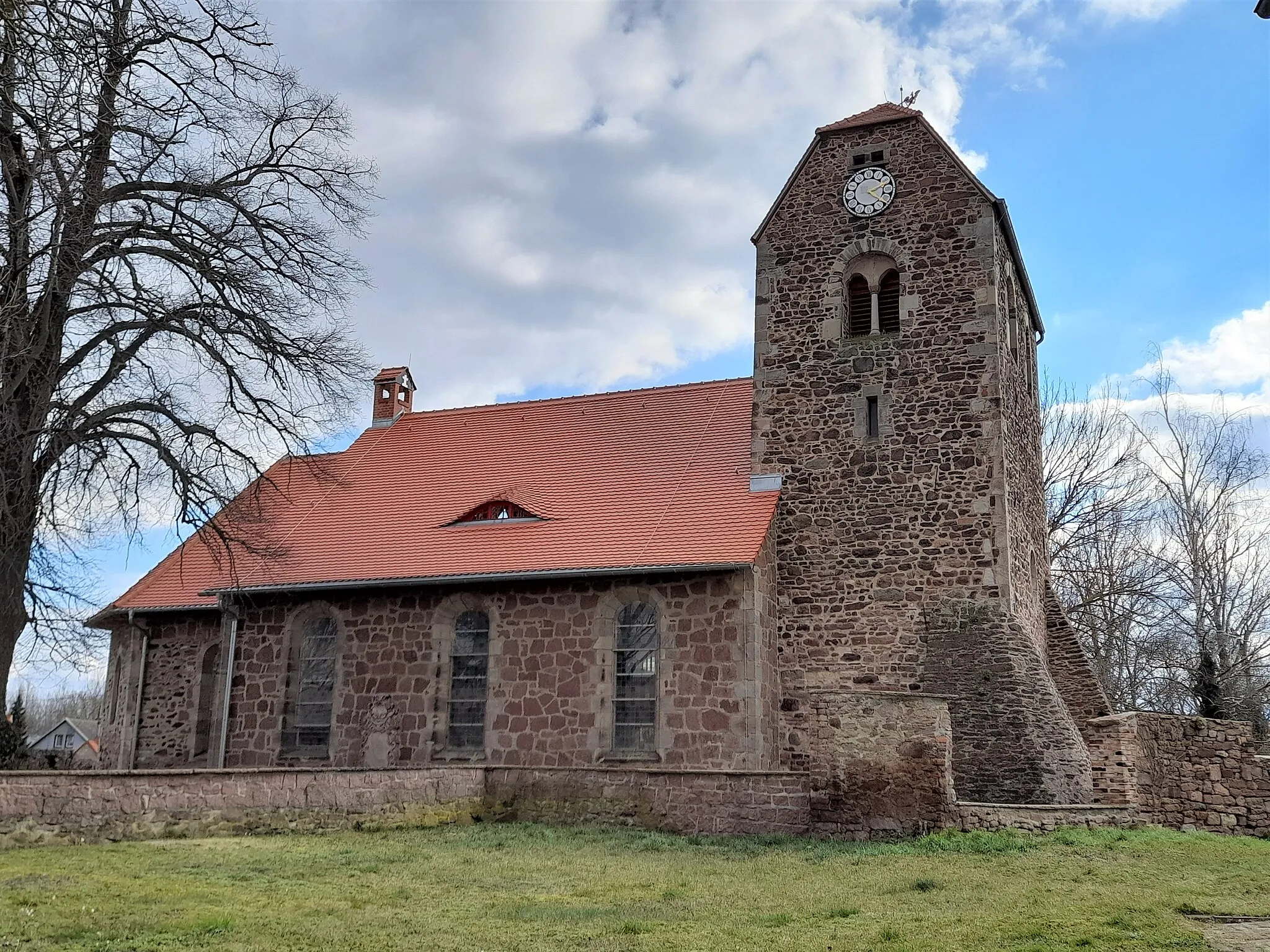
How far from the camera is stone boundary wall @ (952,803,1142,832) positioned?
12695 millimetres

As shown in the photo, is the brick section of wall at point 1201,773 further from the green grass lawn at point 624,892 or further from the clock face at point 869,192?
the clock face at point 869,192

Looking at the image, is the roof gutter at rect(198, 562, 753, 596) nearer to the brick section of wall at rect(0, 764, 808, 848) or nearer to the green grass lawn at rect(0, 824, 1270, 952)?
the brick section of wall at rect(0, 764, 808, 848)

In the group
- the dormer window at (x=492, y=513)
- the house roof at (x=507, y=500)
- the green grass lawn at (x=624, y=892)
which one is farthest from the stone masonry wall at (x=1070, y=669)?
the dormer window at (x=492, y=513)

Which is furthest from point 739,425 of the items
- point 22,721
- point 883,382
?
point 22,721

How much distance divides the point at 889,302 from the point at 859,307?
0.46 meters

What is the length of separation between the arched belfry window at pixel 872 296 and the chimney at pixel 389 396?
1000 cm

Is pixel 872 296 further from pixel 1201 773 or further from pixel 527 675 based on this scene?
pixel 1201 773

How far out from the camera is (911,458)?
1733 cm

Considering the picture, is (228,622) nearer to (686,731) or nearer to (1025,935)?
(686,731)

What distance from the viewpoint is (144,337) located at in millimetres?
14281

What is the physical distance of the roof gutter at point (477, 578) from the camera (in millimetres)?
16266

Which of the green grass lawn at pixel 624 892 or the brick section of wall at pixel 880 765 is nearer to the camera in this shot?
the green grass lawn at pixel 624 892

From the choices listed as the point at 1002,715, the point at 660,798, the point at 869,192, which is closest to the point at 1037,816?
the point at 1002,715

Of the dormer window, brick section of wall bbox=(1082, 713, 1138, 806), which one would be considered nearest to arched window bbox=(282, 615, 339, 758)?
the dormer window
